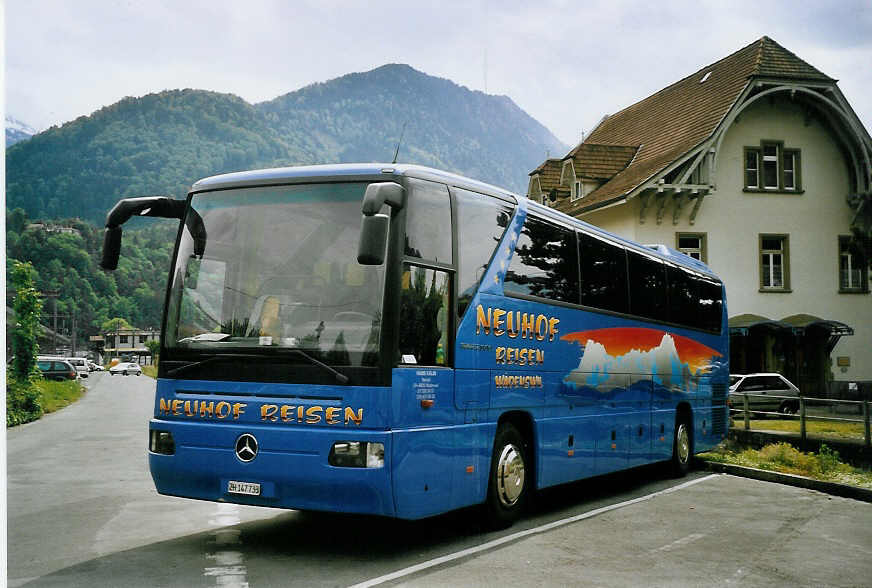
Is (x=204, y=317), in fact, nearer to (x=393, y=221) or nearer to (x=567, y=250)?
(x=393, y=221)

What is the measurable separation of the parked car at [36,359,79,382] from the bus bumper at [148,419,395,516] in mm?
49316

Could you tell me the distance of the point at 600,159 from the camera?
37.2m

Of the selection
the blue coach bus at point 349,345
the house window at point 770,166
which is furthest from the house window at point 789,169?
the blue coach bus at point 349,345

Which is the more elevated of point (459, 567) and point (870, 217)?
point (870, 217)

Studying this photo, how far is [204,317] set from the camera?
27.7ft

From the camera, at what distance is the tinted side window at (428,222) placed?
330 inches

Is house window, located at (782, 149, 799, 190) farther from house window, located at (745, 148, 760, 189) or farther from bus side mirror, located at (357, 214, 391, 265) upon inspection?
bus side mirror, located at (357, 214, 391, 265)

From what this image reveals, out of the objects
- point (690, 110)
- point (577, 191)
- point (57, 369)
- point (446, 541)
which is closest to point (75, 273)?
point (57, 369)

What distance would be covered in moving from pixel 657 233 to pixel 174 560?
27.1 meters

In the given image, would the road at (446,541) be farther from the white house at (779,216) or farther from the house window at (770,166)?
the house window at (770,166)

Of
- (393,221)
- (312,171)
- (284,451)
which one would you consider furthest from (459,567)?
(312,171)

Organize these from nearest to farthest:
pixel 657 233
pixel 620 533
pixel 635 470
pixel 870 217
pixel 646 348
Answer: pixel 870 217
pixel 620 533
pixel 646 348
pixel 635 470
pixel 657 233

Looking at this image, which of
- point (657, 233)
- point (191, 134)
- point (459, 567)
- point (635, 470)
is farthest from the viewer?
point (191, 134)

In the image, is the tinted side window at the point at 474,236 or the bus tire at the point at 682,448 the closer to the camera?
the tinted side window at the point at 474,236
